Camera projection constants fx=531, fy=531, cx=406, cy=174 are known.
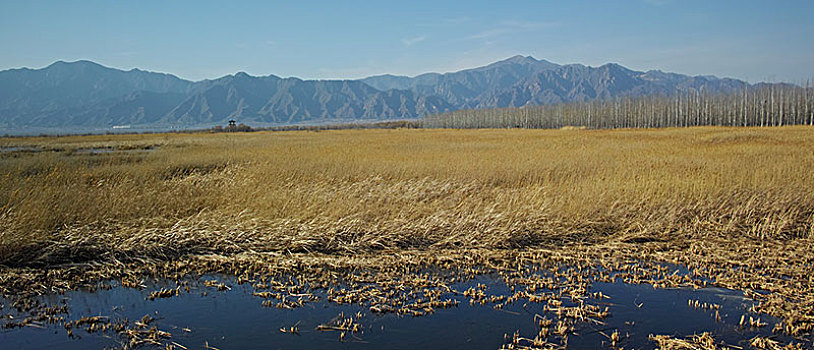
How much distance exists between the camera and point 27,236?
9680 millimetres

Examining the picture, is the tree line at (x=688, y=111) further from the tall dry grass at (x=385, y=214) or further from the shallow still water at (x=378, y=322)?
the shallow still water at (x=378, y=322)

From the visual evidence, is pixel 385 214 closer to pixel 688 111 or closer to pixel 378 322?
pixel 378 322

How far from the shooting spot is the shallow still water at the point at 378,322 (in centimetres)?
644

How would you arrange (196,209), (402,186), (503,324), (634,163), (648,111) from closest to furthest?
1. (503,324)
2. (196,209)
3. (402,186)
4. (634,163)
5. (648,111)

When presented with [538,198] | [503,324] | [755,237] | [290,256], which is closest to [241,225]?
[290,256]

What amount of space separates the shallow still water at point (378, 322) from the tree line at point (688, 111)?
276 feet

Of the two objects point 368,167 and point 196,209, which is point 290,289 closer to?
point 196,209

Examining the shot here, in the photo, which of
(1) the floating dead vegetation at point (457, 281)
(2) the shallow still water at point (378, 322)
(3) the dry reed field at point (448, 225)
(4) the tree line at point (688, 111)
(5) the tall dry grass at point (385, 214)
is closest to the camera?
(2) the shallow still water at point (378, 322)

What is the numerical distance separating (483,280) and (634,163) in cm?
1505

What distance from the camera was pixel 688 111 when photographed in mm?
93250

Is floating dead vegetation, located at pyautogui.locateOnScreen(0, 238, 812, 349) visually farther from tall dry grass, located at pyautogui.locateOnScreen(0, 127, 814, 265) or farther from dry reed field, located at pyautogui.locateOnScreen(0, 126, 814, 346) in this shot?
tall dry grass, located at pyautogui.locateOnScreen(0, 127, 814, 265)

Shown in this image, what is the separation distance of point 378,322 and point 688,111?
100 meters

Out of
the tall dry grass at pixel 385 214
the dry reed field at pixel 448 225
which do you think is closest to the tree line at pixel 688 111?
the tall dry grass at pixel 385 214

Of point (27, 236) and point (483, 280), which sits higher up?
point (27, 236)
